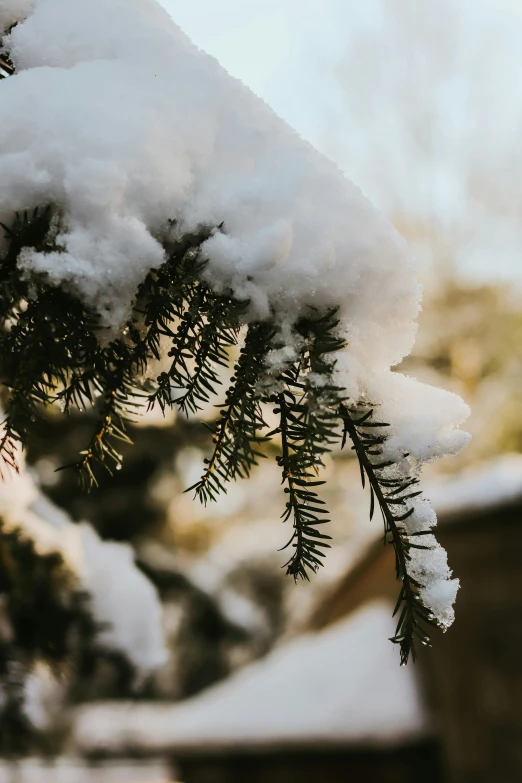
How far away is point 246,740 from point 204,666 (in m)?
2.53

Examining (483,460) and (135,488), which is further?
(483,460)

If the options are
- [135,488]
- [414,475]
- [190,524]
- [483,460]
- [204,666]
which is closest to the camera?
[414,475]

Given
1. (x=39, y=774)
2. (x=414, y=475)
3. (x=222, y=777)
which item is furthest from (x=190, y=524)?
(x=222, y=777)

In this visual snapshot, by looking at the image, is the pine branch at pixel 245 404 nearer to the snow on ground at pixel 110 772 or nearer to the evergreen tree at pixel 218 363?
the evergreen tree at pixel 218 363

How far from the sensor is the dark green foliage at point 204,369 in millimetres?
447

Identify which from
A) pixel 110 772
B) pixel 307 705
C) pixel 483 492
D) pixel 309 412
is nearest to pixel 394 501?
pixel 309 412

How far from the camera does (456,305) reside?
8664 millimetres

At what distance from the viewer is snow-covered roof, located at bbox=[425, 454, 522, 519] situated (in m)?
3.35

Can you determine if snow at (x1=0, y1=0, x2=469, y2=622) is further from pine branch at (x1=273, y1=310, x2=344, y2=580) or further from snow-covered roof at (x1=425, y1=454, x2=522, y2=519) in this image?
snow-covered roof at (x1=425, y1=454, x2=522, y2=519)

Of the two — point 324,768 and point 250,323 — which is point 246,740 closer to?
point 324,768

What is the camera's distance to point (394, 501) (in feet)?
1.51

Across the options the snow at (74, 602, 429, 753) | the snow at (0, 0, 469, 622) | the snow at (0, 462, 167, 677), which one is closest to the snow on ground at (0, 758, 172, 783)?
the snow at (74, 602, 429, 753)

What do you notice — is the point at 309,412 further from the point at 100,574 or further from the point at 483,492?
the point at 483,492

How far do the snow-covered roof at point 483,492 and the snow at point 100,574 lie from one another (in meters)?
2.37
